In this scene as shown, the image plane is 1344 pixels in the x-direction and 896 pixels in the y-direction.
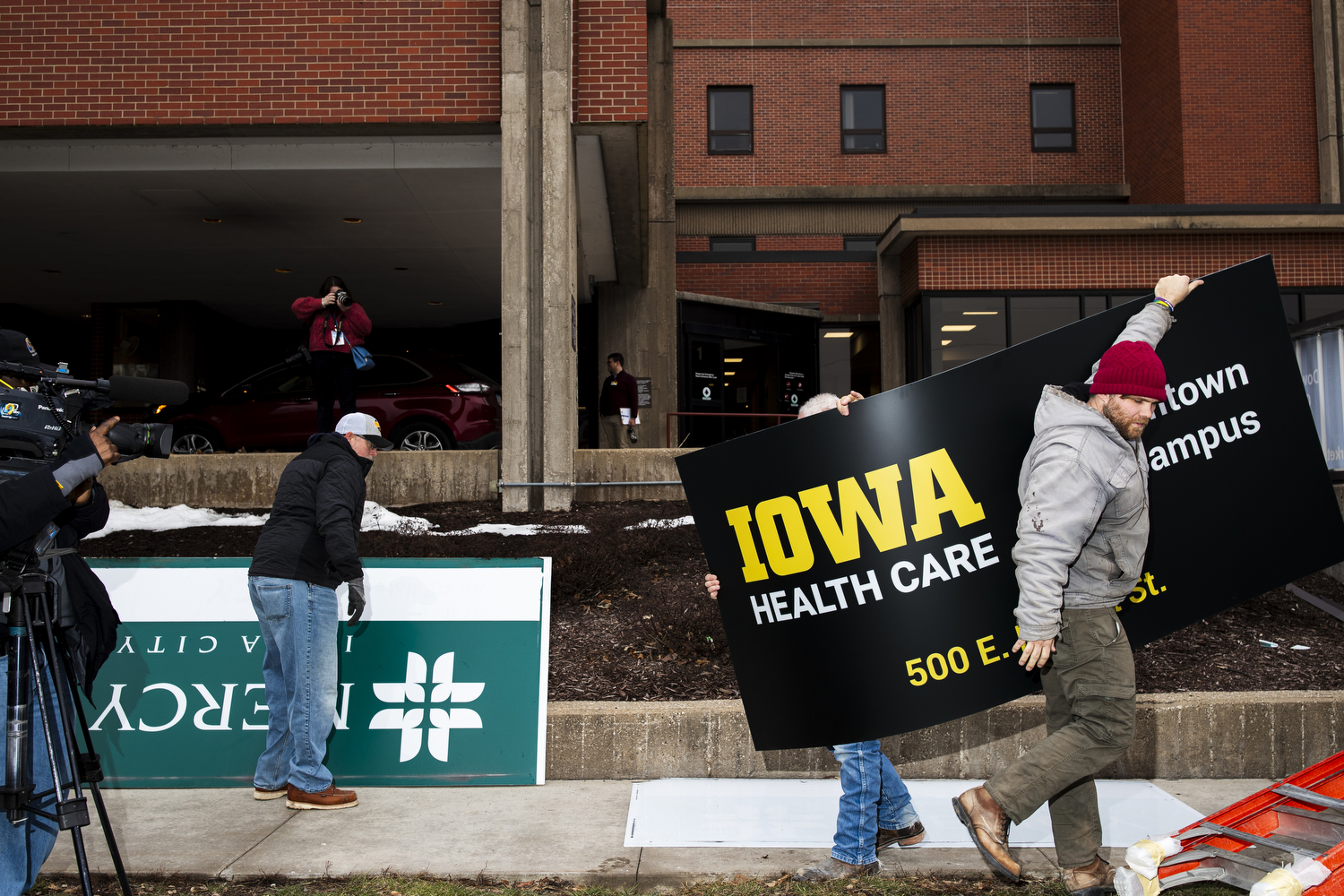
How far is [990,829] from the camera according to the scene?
3395mm

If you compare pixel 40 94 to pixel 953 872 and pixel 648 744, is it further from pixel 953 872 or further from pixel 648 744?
pixel 953 872

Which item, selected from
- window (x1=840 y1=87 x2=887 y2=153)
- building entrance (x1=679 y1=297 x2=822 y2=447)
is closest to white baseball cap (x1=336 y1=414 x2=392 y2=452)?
building entrance (x1=679 y1=297 x2=822 y2=447)

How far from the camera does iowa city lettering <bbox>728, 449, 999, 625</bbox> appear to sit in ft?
12.2

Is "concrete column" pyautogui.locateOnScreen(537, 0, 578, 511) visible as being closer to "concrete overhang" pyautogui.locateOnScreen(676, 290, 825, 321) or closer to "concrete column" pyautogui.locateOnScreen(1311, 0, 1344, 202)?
"concrete overhang" pyautogui.locateOnScreen(676, 290, 825, 321)

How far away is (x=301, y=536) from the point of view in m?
4.66

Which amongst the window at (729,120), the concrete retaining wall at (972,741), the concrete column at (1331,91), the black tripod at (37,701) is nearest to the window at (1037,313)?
the concrete column at (1331,91)

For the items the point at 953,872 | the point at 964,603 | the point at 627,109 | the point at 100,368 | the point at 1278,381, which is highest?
the point at 627,109

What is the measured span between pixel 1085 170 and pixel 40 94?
2281 cm

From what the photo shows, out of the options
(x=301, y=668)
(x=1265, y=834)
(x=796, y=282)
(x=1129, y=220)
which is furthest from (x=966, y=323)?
(x=301, y=668)

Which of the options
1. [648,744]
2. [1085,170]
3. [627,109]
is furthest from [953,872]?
[1085,170]

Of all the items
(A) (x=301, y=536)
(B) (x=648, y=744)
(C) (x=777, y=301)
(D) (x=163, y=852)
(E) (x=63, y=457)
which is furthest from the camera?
(C) (x=777, y=301)

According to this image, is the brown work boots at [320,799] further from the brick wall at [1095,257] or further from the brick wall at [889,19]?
the brick wall at [889,19]

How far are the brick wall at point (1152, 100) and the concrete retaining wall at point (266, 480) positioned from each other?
18478mm

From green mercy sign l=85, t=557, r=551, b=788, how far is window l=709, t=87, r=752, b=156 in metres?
21.5
